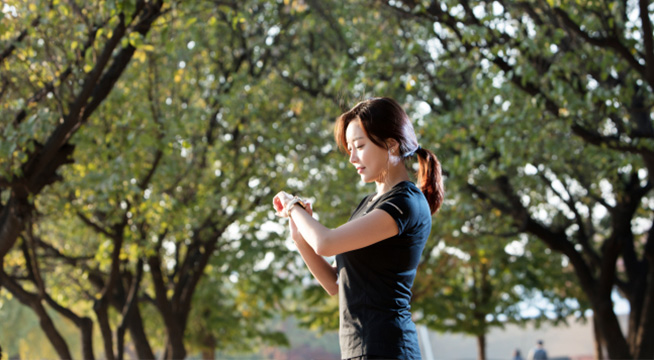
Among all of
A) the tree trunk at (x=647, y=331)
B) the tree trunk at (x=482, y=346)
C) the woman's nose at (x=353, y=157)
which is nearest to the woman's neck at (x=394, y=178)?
the woman's nose at (x=353, y=157)

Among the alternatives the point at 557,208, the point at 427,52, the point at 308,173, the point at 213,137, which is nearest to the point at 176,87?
the point at 213,137

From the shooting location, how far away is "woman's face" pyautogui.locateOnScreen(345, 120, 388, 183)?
2697 millimetres

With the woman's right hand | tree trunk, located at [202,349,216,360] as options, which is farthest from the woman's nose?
tree trunk, located at [202,349,216,360]

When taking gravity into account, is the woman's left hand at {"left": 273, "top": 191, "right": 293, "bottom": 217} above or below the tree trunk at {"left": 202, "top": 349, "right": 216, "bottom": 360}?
below

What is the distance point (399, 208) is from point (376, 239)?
14 cm

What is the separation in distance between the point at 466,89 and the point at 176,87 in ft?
16.0

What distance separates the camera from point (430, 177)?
9.64 ft

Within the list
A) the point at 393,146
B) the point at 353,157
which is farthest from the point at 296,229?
the point at 393,146

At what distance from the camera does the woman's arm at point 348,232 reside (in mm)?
2436

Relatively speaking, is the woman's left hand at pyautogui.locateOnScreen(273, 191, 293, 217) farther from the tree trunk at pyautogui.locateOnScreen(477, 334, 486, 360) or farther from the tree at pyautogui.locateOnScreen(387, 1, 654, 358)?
the tree trunk at pyautogui.locateOnScreen(477, 334, 486, 360)

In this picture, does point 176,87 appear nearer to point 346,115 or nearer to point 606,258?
point 606,258

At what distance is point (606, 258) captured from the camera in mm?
14312

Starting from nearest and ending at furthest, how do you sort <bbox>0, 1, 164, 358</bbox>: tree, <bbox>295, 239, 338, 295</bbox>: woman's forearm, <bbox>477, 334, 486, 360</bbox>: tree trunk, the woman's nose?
1. the woman's nose
2. <bbox>295, 239, 338, 295</bbox>: woman's forearm
3. <bbox>0, 1, 164, 358</bbox>: tree
4. <bbox>477, 334, 486, 360</bbox>: tree trunk

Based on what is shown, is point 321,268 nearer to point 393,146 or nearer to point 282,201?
point 282,201
